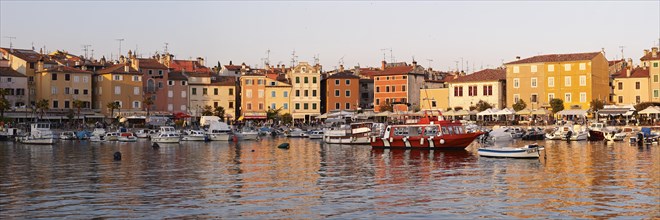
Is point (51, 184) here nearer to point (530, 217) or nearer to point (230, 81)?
point (530, 217)

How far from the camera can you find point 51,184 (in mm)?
34688

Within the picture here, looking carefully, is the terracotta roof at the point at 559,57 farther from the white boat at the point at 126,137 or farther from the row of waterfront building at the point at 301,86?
the white boat at the point at 126,137

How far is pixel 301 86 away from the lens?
110 metres

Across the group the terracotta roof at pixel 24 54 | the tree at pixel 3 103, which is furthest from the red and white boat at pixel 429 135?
the terracotta roof at pixel 24 54

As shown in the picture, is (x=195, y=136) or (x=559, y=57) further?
(x=559, y=57)

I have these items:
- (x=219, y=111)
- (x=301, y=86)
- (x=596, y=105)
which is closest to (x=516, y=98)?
(x=596, y=105)

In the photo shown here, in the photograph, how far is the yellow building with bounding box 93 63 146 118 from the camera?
9962cm

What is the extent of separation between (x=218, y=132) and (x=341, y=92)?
32990 millimetres

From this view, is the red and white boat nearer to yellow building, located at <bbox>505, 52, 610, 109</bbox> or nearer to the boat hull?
the boat hull

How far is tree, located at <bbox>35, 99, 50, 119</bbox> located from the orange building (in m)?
36.5

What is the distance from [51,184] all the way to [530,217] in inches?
809

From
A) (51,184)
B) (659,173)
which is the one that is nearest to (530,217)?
(659,173)

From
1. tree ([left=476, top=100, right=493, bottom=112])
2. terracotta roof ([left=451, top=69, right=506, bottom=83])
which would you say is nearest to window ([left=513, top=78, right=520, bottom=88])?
terracotta roof ([left=451, top=69, right=506, bottom=83])

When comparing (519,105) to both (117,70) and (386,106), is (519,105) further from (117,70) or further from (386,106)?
(117,70)
